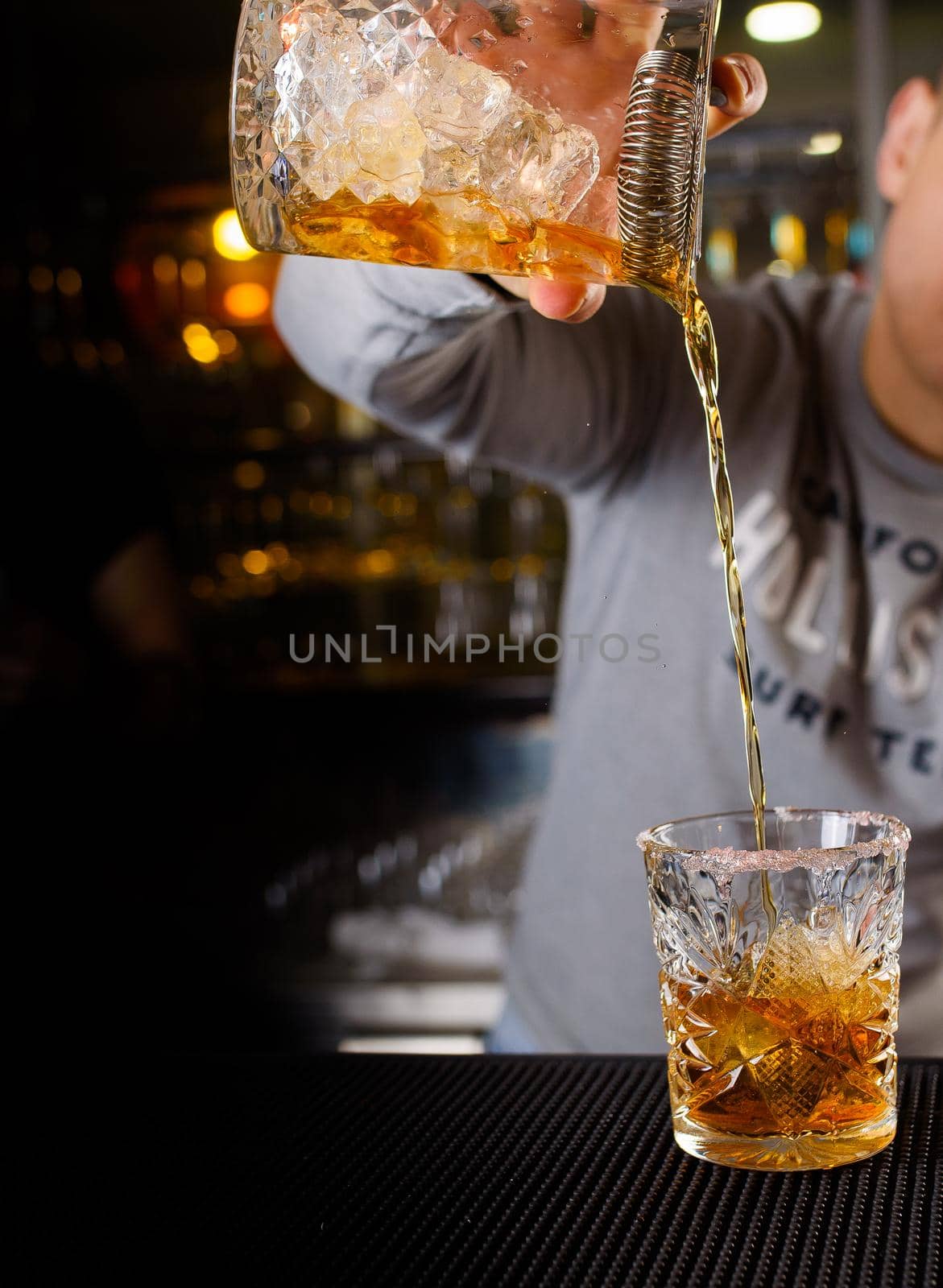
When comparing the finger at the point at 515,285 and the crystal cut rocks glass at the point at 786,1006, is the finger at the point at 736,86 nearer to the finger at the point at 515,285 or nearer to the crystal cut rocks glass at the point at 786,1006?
the finger at the point at 515,285

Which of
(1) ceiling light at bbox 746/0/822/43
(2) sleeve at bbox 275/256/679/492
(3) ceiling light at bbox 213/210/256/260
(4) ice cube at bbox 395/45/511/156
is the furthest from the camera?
(3) ceiling light at bbox 213/210/256/260

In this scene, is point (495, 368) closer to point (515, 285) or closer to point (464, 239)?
point (515, 285)

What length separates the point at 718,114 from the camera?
706 millimetres

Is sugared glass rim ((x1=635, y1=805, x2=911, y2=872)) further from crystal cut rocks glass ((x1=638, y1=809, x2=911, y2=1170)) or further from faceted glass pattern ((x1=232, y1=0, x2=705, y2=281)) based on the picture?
faceted glass pattern ((x1=232, y1=0, x2=705, y2=281))

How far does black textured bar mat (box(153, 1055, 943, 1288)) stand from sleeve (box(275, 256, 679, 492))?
1.55 ft

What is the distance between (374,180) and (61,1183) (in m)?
0.47

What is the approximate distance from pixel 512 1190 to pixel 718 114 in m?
0.52

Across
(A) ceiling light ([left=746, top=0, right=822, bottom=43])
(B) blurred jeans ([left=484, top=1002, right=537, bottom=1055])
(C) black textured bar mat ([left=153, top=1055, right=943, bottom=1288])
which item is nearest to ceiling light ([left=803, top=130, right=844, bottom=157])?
(A) ceiling light ([left=746, top=0, right=822, bottom=43])

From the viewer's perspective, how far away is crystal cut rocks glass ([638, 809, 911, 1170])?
0.59 m

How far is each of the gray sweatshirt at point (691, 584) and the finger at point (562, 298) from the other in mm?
317

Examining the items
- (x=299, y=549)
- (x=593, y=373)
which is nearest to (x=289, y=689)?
(x=299, y=549)

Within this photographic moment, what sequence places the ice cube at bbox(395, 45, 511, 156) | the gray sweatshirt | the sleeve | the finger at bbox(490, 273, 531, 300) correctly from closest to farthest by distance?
the ice cube at bbox(395, 45, 511, 156) → the finger at bbox(490, 273, 531, 300) → the sleeve → the gray sweatshirt

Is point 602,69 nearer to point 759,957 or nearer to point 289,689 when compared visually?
point 759,957

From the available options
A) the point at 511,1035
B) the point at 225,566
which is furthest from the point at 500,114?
the point at 225,566
